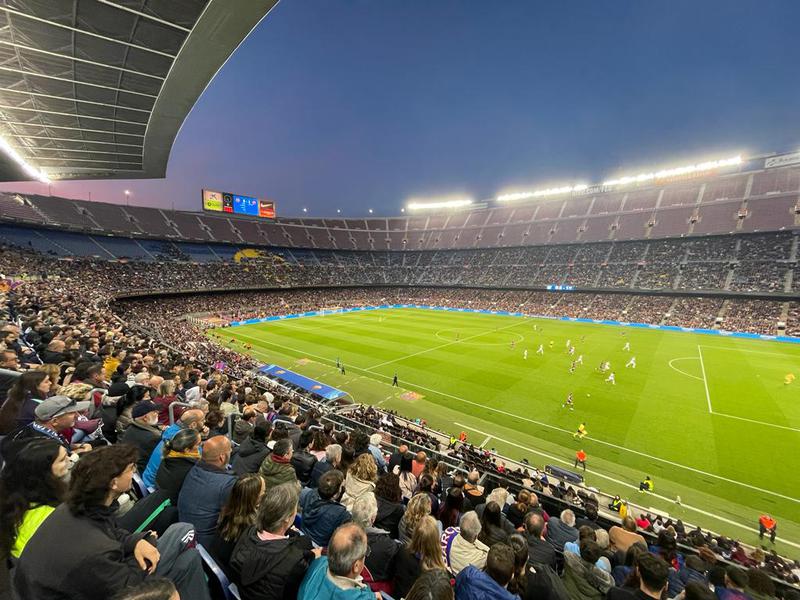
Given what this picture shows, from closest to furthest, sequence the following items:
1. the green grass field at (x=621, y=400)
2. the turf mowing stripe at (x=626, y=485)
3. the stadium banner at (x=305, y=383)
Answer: the turf mowing stripe at (x=626, y=485) → the green grass field at (x=621, y=400) → the stadium banner at (x=305, y=383)

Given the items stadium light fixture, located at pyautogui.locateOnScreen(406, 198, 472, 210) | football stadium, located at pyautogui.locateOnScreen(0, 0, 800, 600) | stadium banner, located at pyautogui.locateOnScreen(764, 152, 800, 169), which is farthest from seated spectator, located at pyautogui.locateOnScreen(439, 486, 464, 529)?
stadium light fixture, located at pyautogui.locateOnScreen(406, 198, 472, 210)

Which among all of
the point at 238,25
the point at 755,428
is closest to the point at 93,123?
the point at 238,25

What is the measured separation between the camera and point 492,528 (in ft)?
15.1

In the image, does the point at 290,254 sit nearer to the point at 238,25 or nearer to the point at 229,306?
the point at 229,306

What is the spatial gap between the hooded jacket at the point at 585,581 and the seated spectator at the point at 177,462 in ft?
16.6

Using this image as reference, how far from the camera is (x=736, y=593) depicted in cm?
420

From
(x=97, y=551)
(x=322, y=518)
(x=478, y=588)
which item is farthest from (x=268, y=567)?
(x=478, y=588)

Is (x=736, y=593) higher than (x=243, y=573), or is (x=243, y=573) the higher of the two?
(x=736, y=593)

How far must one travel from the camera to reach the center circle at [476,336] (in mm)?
38297

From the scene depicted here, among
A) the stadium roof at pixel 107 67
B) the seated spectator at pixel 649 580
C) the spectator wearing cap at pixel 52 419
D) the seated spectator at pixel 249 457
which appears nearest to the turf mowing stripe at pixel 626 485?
the seated spectator at pixel 649 580

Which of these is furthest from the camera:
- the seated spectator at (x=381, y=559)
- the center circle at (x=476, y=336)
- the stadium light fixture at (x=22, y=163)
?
the center circle at (x=476, y=336)

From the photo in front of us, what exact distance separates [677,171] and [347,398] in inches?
3064

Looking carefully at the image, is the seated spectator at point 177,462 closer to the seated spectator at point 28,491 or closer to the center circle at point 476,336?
the seated spectator at point 28,491

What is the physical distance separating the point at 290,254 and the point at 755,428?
81.4 meters
